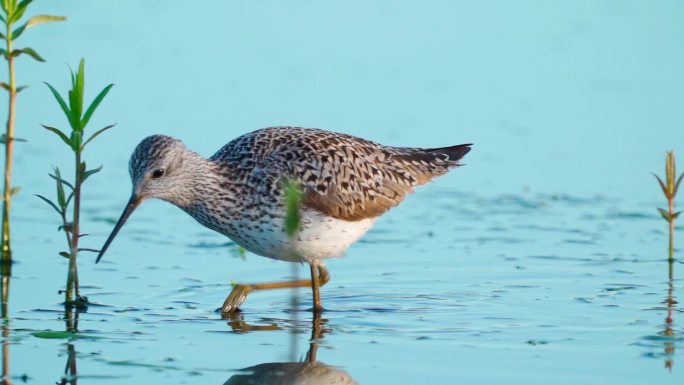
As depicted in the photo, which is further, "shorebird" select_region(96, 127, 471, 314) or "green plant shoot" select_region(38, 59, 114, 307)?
"shorebird" select_region(96, 127, 471, 314)

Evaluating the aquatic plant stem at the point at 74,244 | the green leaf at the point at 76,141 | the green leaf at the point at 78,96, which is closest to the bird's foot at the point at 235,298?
the aquatic plant stem at the point at 74,244

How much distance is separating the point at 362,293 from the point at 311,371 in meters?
2.62

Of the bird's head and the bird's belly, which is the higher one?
the bird's head

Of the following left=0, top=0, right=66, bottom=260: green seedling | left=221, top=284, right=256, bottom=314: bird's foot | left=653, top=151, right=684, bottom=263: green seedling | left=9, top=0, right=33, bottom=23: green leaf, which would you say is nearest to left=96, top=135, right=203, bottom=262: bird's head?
left=221, top=284, right=256, bottom=314: bird's foot

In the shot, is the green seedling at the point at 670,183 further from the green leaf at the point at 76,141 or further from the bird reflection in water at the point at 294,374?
the green leaf at the point at 76,141

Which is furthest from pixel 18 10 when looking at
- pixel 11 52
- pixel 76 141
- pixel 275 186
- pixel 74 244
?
pixel 275 186

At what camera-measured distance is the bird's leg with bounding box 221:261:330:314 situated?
9727 millimetres

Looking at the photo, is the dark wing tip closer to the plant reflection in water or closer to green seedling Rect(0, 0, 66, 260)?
green seedling Rect(0, 0, 66, 260)

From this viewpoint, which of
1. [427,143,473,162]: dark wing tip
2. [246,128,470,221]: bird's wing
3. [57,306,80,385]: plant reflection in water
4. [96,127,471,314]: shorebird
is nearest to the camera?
[57,306,80,385]: plant reflection in water

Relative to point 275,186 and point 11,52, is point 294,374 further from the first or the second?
point 11,52

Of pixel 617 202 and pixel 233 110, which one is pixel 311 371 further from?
pixel 233 110

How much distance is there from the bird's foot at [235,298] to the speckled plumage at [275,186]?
401 mm

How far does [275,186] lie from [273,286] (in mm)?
880

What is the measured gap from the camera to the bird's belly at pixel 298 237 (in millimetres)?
9898
